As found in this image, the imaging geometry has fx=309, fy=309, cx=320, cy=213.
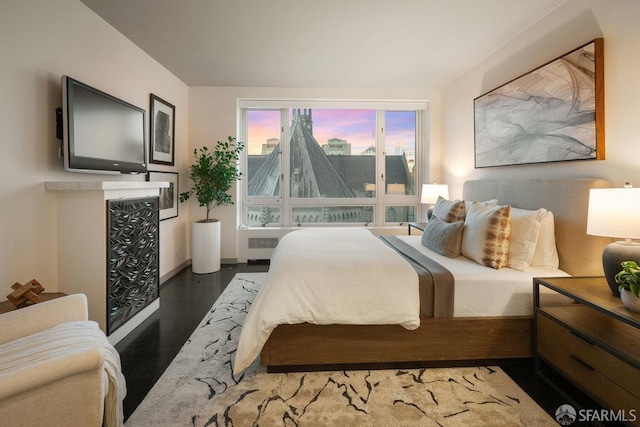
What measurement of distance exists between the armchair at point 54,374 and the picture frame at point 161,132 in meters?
2.59

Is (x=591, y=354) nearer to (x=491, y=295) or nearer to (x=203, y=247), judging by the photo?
(x=491, y=295)

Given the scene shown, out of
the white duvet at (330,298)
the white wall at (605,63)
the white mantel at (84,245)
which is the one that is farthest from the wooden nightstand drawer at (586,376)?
the white mantel at (84,245)

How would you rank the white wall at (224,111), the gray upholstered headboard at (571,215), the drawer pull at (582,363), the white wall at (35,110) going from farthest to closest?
the white wall at (224,111)
the gray upholstered headboard at (571,215)
the white wall at (35,110)
the drawer pull at (582,363)

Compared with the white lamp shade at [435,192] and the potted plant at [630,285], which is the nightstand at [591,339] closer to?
the potted plant at [630,285]

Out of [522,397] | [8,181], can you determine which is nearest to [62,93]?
[8,181]

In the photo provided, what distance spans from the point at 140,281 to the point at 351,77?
3.54 m

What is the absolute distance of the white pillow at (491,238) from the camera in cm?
225

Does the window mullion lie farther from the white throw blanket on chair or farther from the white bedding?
the white throw blanket on chair

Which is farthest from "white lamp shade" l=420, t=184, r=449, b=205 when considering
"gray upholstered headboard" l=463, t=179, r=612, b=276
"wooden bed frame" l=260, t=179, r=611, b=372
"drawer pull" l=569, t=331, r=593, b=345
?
"drawer pull" l=569, t=331, r=593, b=345

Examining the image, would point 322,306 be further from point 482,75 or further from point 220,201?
point 482,75

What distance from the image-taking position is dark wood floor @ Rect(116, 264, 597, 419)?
1.78 m

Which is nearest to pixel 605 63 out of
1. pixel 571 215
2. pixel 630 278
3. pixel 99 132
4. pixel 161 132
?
Result: pixel 571 215

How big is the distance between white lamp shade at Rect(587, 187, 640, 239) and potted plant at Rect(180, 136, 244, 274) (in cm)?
385

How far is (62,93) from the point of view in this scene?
7.16 feet
